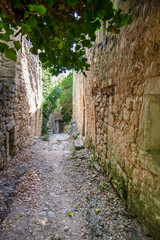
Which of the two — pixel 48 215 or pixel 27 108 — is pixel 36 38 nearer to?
pixel 48 215

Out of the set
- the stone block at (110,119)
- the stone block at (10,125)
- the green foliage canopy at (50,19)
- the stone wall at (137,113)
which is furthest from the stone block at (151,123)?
the stone block at (10,125)

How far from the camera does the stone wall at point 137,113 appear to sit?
1628 millimetres

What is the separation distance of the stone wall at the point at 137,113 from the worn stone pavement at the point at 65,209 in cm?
25

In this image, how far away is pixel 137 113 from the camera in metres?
1.95

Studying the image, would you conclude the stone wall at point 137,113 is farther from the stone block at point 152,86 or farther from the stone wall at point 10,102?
the stone wall at point 10,102

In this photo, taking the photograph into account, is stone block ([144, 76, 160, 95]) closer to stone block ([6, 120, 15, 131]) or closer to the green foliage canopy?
the green foliage canopy

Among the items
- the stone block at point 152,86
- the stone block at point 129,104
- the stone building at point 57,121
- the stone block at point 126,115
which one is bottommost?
the stone building at point 57,121

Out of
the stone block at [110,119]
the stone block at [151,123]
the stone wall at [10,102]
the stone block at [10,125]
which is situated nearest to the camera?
the stone block at [151,123]

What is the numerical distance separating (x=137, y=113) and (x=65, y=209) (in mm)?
1823

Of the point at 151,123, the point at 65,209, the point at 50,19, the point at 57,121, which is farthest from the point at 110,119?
the point at 57,121

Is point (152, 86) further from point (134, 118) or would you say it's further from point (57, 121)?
point (57, 121)

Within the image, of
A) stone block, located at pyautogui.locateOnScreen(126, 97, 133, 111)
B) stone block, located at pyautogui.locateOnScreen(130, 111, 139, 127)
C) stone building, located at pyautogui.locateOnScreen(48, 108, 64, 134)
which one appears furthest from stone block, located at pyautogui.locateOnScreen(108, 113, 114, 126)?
stone building, located at pyautogui.locateOnScreen(48, 108, 64, 134)

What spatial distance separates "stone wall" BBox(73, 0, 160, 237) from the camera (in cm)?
163

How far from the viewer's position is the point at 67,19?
1.55m
